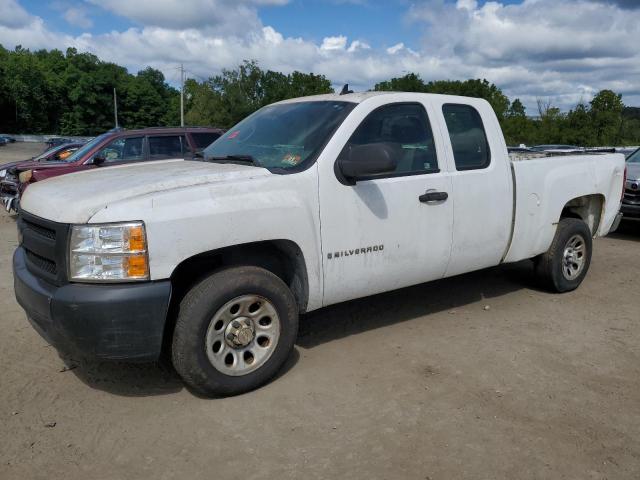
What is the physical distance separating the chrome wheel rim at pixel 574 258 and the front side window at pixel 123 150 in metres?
6.96

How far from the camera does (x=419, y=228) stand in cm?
430

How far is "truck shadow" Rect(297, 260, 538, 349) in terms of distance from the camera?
484 cm

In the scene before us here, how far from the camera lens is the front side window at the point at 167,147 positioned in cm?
984

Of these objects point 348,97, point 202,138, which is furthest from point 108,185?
point 202,138

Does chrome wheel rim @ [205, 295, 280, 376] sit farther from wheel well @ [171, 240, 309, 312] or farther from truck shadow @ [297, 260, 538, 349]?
truck shadow @ [297, 260, 538, 349]

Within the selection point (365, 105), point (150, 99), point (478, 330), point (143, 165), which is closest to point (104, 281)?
point (143, 165)

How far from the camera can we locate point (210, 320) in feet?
11.1

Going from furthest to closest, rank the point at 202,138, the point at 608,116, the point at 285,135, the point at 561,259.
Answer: the point at 608,116
the point at 202,138
the point at 561,259
the point at 285,135

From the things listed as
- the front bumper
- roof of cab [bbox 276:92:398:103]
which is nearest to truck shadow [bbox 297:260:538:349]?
the front bumper

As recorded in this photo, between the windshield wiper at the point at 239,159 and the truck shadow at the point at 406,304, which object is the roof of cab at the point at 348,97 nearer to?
the windshield wiper at the point at 239,159

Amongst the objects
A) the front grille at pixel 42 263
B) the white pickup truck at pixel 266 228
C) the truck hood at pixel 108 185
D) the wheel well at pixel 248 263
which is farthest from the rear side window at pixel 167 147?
the wheel well at pixel 248 263

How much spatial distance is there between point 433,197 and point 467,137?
813mm

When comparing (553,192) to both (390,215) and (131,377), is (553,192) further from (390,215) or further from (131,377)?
(131,377)

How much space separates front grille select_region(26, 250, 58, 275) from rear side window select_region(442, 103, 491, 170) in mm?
3047
